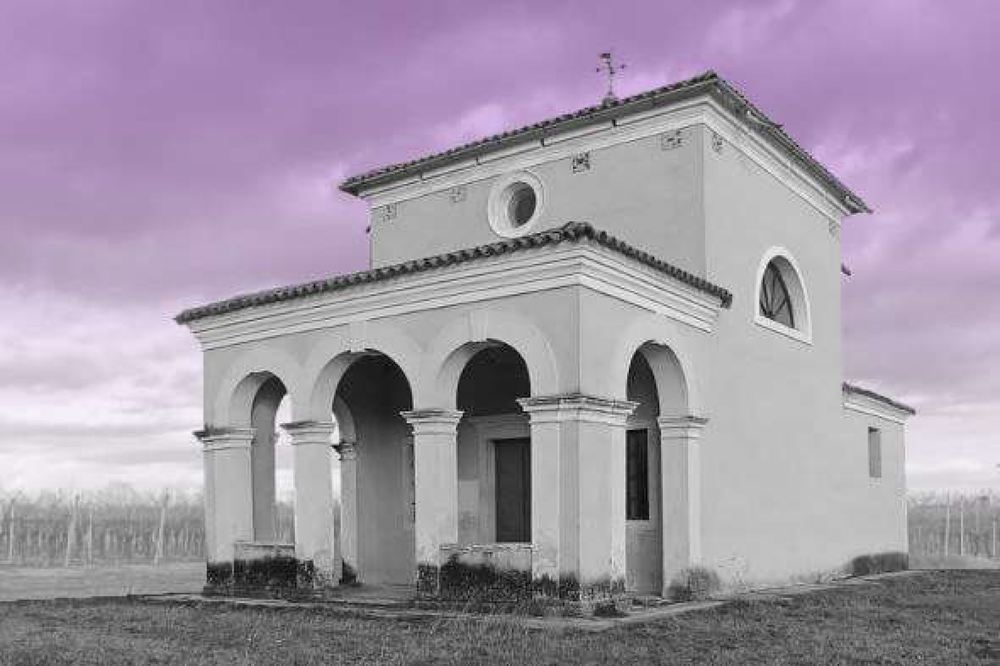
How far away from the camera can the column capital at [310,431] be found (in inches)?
525

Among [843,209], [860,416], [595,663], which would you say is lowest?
[595,663]

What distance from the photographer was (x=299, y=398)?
1356 centimetres

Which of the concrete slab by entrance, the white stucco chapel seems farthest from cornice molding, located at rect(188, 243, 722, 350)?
the concrete slab by entrance

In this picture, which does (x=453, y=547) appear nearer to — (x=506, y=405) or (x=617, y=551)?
(x=617, y=551)

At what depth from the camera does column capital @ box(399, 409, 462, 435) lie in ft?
39.6

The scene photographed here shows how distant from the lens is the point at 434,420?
12.1 meters

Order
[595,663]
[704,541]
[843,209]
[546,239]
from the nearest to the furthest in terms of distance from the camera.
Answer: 1. [595,663]
2. [546,239]
3. [704,541]
4. [843,209]

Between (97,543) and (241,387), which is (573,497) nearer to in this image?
(241,387)

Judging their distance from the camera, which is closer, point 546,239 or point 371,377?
point 546,239

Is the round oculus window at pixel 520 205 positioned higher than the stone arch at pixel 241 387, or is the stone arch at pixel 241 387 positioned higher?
the round oculus window at pixel 520 205

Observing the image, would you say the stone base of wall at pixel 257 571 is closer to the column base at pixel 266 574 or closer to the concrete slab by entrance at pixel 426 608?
the column base at pixel 266 574

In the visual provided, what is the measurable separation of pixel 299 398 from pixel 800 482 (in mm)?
7237

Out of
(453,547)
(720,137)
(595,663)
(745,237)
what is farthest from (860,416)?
(595,663)

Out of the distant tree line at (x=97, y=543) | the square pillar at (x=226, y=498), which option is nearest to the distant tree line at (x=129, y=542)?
the distant tree line at (x=97, y=543)
